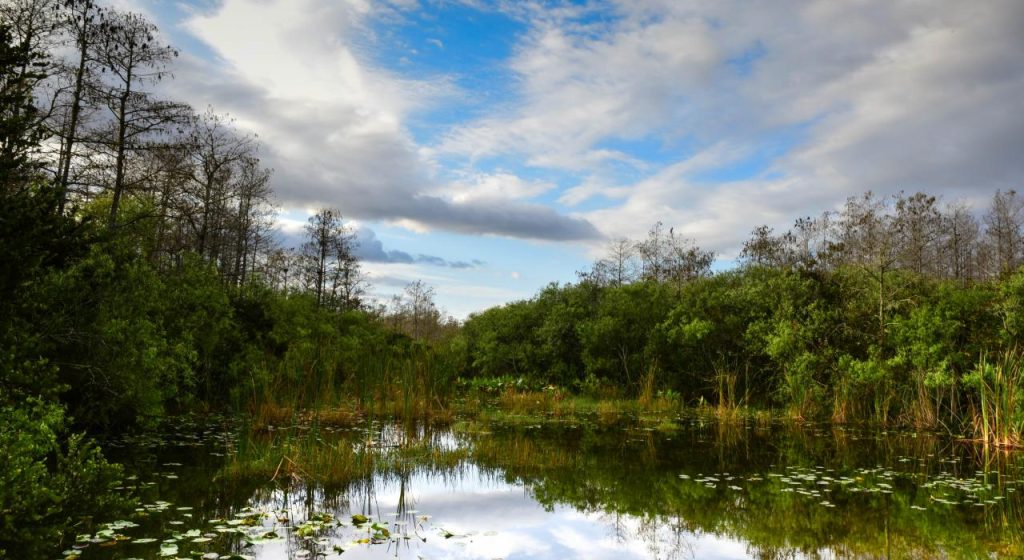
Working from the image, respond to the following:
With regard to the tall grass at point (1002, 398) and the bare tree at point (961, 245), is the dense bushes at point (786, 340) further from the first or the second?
the bare tree at point (961, 245)

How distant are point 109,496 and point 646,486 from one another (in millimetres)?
5785

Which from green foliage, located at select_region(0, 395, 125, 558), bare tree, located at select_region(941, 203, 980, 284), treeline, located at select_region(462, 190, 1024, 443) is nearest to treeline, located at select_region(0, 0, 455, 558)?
green foliage, located at select_region(0, 395, 125, 558)

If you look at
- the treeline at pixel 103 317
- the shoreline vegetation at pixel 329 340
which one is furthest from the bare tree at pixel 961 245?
the treeline at pixel 103 317

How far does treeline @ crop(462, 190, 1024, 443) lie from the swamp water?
→ 199 cm

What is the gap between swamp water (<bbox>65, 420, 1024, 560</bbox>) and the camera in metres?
5.54

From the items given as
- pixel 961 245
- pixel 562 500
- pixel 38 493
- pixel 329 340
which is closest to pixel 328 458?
pixel 562 500

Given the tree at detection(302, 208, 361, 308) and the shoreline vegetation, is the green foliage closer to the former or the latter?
the shoreline vegetation

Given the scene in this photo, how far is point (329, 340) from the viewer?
54.3ft

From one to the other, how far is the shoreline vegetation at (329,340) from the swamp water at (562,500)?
17.1 inches

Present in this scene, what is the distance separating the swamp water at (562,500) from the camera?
5.54m

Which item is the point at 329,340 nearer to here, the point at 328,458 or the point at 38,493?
the point at 328,458

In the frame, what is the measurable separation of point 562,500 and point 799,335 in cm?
965

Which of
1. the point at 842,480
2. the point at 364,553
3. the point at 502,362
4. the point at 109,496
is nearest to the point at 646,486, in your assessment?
the point at 842,480

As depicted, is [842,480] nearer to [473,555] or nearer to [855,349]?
[473,555]
